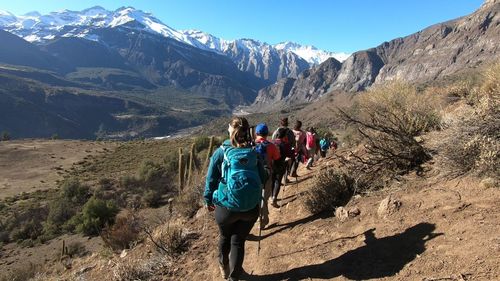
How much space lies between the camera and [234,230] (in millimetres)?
4988

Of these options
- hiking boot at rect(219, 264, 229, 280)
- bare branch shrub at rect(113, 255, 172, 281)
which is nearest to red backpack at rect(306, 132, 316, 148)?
bare branch shrub at rect(113, 255, 172, 281)

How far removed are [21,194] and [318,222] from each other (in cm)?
4193

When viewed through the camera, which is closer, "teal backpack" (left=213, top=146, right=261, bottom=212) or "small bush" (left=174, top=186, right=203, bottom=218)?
"teal backpack" (left=213, top=146, right=261, bottom=212)

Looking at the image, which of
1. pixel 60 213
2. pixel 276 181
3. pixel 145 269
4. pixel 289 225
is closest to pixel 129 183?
pixel 60 213

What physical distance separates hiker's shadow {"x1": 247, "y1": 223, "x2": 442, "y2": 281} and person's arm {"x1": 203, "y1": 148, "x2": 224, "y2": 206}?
1446 millimetres

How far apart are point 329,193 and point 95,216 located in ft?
63.1

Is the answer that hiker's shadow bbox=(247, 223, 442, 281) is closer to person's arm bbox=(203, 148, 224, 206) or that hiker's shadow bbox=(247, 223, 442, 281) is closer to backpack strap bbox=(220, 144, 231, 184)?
person's arm bbox=(203, 148, 224, 206)

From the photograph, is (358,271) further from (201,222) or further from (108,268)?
(108,268)

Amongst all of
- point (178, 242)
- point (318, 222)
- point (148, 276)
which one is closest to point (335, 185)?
point (318, 222)

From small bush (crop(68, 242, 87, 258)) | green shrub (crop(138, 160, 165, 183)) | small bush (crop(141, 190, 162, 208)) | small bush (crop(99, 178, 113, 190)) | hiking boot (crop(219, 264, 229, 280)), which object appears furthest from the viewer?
green shrub (crop(138, 160, 165, 183))

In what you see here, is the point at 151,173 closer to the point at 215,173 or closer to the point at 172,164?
the point at 172,164

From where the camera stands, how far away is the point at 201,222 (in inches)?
344

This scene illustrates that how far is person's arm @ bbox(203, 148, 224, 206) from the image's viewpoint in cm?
489

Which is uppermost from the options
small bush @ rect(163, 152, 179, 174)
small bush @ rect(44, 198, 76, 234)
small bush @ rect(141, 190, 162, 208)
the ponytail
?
the ponytail
